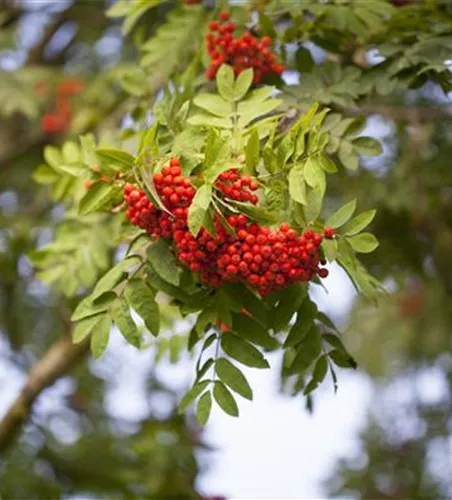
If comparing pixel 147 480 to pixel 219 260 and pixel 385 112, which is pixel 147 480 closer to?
pixel 385 112

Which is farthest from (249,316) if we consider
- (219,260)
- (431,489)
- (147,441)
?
(431,489)

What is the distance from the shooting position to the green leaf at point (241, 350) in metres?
1.98

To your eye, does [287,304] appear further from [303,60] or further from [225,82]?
[303,60]

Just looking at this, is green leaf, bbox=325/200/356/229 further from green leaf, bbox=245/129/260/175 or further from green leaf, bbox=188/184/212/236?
green leaf, bbox=188/184/212/236

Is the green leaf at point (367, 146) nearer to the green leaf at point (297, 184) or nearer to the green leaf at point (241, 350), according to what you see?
the green leaf at point (297, 184)

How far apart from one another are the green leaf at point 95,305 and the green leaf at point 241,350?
0.23 meters

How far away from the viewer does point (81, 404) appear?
16.4ft

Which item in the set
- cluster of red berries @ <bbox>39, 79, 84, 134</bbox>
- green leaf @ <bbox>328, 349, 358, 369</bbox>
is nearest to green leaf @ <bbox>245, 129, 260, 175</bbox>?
green leaf @ <bbox>328, 349, 358, 369</bbox>

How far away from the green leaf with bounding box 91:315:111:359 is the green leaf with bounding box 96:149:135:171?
29 centimetres

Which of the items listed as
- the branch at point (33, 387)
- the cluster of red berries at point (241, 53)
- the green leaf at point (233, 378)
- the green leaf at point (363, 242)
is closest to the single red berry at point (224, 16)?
the cluster of red berries at point (241, 53)

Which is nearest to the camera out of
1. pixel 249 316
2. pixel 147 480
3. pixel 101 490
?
pixel 249 316

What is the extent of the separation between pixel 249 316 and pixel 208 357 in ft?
0.39

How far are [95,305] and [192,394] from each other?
9.6 inches

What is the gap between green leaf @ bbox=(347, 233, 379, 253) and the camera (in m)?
1.90
